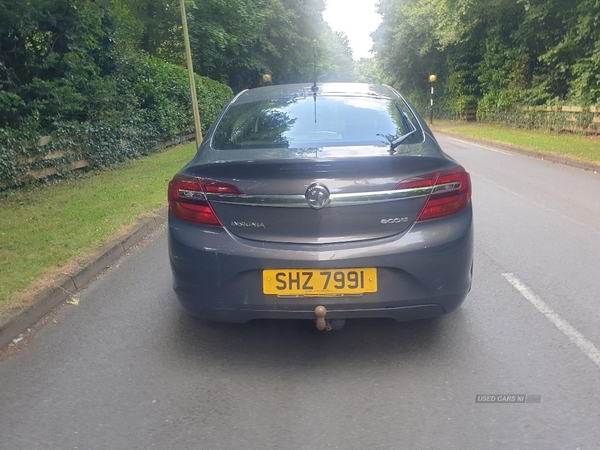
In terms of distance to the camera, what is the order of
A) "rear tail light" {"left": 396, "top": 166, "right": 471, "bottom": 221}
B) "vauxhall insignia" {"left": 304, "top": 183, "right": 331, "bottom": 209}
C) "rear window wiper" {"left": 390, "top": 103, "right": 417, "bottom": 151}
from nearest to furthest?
1. "vauxhall insignia" {"left": 304, "top": 183, "right": 331, "bottom": 209}
2. "rear tail light" {"left": 396, "top": 166, "right": 471, "bottom": 221}
3. "rear window wiper" {"left": 390, "top": 103, "right": 417, "bottom": 151}

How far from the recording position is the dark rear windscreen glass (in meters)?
4.12

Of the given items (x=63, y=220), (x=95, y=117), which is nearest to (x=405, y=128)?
(x=63, y=220)

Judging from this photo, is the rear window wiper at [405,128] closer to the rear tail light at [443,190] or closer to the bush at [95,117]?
the rear tail light at [443,190]

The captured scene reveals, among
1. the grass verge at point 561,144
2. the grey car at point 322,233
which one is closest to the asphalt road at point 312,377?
the grey car at point 322,233

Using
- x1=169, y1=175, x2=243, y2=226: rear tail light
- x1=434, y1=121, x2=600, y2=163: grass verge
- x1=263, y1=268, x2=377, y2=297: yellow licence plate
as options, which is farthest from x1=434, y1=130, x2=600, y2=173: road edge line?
x1=169, y1=175, x2=243, y2=226: rear tail light

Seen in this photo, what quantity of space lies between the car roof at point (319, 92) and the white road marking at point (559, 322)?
6.10 ft

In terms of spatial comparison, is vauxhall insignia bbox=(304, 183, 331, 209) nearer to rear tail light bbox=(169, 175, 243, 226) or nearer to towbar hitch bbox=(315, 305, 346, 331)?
rear tail light bbox=(169, 175, 243, 226)

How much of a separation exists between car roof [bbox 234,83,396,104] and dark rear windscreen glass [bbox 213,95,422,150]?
0.11m

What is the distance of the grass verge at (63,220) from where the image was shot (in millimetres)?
5512

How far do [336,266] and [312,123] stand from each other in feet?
4.16

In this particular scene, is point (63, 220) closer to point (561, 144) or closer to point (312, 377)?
point (312, 377)

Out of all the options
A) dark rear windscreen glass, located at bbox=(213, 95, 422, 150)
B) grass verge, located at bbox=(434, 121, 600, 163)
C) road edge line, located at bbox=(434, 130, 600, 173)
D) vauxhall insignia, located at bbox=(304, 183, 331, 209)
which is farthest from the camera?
grass verge, located at bbox=(434, 121, 600, 163)

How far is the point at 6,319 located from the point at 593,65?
69.5ft

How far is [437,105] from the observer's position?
44.1 meters
